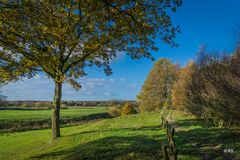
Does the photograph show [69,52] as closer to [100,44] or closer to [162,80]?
[100,44]

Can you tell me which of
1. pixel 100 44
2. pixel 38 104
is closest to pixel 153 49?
pixel 100 44

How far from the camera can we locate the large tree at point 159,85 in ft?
226

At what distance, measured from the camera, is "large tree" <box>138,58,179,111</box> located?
68.9 metres

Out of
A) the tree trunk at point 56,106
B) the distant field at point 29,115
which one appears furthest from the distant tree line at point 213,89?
the distant field at point 29,115

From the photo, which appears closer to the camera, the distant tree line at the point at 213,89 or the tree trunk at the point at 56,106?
the distant tree line at the point at 213,89

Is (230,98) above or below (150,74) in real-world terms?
below

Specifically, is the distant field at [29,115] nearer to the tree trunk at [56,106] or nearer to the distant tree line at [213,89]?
the distant tree line at [213,89]

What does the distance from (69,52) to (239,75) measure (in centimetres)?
1356

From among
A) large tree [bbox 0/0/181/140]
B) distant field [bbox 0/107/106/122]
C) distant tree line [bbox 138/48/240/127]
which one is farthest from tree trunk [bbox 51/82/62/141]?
distant field [bbox 0/107/106/122]

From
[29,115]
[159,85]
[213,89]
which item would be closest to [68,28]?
[213,89]

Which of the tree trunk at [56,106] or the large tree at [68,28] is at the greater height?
the large tree at [68,28]

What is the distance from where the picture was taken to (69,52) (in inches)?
850

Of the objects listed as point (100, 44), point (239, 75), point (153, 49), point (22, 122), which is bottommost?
point (22, 122)

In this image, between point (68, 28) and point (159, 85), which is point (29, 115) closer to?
point (159, 85)
